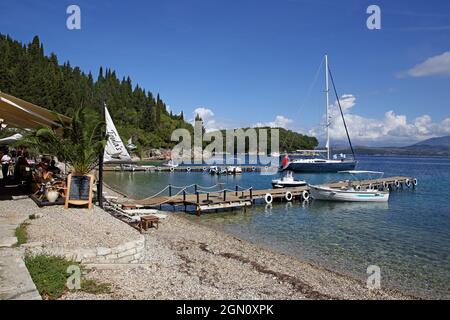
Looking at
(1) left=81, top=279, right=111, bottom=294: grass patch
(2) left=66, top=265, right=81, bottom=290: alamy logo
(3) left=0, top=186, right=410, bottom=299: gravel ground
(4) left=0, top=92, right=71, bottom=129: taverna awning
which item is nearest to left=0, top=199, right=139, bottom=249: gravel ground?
(3) left=0, top=186, right=410, bottom=299: gravel ground

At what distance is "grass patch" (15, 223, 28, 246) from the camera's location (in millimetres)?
→ 8432

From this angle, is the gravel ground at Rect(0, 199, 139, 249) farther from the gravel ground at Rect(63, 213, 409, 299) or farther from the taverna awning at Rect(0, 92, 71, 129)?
the taverna awning at Rect(0, 92, 71, 129)

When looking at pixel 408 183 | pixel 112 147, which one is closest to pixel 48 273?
pixel 112 147

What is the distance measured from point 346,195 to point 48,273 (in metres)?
27.7

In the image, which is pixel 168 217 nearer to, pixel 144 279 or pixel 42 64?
pixel 144 279

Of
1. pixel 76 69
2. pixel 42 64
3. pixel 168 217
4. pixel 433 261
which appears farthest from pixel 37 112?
pixel 76 69

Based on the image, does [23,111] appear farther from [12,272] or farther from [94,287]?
[94,287]

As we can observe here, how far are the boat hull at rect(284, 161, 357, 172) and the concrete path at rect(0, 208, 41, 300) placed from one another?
62771mm

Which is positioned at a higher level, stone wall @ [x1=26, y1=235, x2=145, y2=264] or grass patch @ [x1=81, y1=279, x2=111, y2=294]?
stone wall @ [x1=26, y1=235, x2=145, y2=264]

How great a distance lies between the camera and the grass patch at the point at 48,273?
632cm

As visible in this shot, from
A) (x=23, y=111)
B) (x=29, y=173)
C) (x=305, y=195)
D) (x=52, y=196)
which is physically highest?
(x=23, y=111)

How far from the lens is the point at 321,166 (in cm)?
6894

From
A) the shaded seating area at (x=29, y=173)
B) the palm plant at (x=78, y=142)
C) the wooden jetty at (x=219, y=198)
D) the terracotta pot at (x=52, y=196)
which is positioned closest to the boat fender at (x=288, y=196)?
the wooden jetty at (x=219, y=198)
